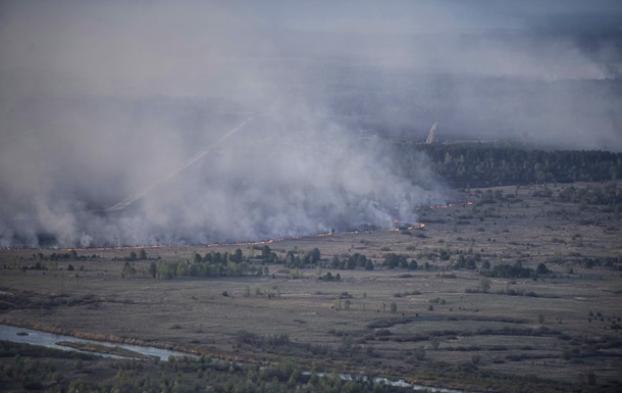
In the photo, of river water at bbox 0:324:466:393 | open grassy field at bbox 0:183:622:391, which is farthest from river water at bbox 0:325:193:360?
open grassy field at bbox 0:183:622:391

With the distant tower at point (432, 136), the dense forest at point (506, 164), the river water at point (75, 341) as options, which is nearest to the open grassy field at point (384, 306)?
the river water at point (75, 341)

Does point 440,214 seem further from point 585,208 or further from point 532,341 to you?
point 532,341

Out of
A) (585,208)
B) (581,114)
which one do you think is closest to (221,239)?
(585,208)

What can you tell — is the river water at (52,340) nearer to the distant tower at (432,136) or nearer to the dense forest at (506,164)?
the dense forest at (506,164)

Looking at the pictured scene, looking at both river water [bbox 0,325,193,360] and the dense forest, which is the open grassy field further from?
the dense forest

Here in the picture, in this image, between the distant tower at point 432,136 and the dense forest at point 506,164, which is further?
the distant tower at point 432,136
